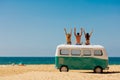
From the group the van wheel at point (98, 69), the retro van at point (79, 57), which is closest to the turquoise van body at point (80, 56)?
the retro van at point (79, 57)

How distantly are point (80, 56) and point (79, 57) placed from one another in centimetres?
12

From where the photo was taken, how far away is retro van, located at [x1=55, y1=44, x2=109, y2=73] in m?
30.2

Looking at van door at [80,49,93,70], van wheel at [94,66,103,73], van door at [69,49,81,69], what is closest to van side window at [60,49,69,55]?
van door at [69,49,81,69]

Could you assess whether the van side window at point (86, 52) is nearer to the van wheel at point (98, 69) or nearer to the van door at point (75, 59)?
the van door at point (75, 59)

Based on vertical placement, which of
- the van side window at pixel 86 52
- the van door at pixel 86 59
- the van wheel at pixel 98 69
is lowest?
the van wheel at pixel 98 69

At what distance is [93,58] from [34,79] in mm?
7563

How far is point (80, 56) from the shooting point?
30.3 metres

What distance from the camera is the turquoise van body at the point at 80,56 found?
3016 cm

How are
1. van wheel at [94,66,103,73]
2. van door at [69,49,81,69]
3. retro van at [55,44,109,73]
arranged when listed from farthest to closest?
van wheel at [94,66,103,73], van door at [69,49,81,69], retro van at [55,44,109,73]

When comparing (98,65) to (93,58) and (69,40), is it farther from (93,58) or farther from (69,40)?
(69,40)

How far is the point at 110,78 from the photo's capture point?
Result: 25.0 meters

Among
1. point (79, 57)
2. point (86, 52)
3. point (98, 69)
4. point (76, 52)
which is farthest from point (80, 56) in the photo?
point (98, 69)

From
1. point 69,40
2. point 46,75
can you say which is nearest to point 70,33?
point 69,40

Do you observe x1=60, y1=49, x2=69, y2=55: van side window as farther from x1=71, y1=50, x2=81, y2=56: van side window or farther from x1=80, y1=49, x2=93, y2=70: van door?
x1=80, y1=49, x2=93, y2=70: van door
